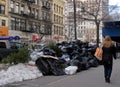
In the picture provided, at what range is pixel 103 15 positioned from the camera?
56250 millimetres

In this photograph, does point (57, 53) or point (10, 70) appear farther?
point (57, 53)

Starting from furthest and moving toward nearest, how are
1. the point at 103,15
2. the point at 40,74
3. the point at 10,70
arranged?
1. the point at 103,15
2. the point at 40,74
3. the point at 10,70

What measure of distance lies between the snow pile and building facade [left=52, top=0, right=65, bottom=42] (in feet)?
221

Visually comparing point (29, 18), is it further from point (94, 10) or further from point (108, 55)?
point (108, 55)

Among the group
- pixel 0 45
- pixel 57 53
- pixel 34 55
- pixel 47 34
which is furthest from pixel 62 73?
pixel 47 34

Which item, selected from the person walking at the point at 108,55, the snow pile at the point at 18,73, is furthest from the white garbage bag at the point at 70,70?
the person walking at the point at 108,55

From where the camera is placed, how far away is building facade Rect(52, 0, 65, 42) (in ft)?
282

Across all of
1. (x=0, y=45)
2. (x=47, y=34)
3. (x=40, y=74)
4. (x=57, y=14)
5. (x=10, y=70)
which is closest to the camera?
(x=10, y=70)

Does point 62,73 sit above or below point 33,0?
below

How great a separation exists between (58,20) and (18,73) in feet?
244

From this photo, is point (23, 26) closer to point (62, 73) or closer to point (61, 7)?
point (61, 7)

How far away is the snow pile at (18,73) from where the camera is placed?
1403 cm

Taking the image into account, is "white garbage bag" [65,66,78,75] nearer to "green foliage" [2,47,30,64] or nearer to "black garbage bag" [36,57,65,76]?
"black garbage bag" [36,57,65,76]

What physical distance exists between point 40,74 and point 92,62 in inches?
247
